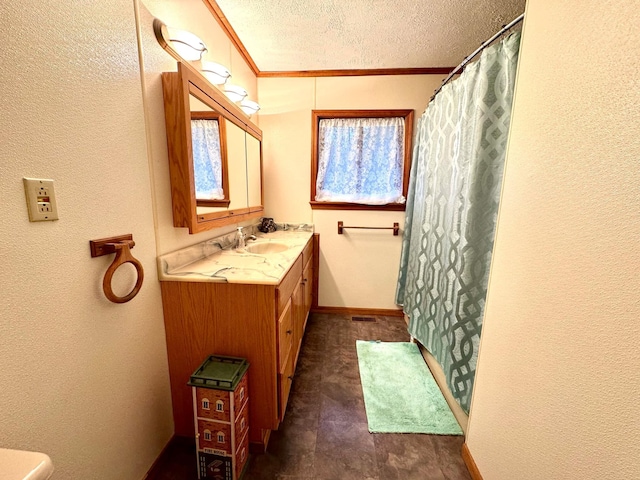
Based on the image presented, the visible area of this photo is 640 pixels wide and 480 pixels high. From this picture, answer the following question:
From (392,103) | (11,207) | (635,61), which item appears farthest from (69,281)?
(392,103)

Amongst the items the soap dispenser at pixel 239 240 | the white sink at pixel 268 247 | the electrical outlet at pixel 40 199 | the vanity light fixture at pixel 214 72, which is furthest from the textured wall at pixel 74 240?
Answer: the white sink at pixel 268 247

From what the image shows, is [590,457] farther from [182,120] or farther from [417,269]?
[182,120]

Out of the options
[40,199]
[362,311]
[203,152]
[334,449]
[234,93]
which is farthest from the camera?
[362,311]

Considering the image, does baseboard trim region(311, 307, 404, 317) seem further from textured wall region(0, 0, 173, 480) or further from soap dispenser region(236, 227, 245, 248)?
textured wall region(0, 0, 173, 480)

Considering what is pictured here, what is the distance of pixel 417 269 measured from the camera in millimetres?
2100

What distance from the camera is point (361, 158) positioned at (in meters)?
2.57

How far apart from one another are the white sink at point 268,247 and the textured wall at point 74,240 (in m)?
0.91

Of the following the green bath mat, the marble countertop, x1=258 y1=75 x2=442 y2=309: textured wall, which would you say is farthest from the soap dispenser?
Answer: the green bath mat

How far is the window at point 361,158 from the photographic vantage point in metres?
2.51

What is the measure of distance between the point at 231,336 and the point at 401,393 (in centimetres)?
121

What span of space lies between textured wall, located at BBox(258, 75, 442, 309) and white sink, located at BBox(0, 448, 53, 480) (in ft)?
7.79

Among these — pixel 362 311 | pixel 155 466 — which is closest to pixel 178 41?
pixel 155 466

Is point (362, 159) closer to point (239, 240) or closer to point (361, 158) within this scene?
point (361, 158)

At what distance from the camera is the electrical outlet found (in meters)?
0.66
